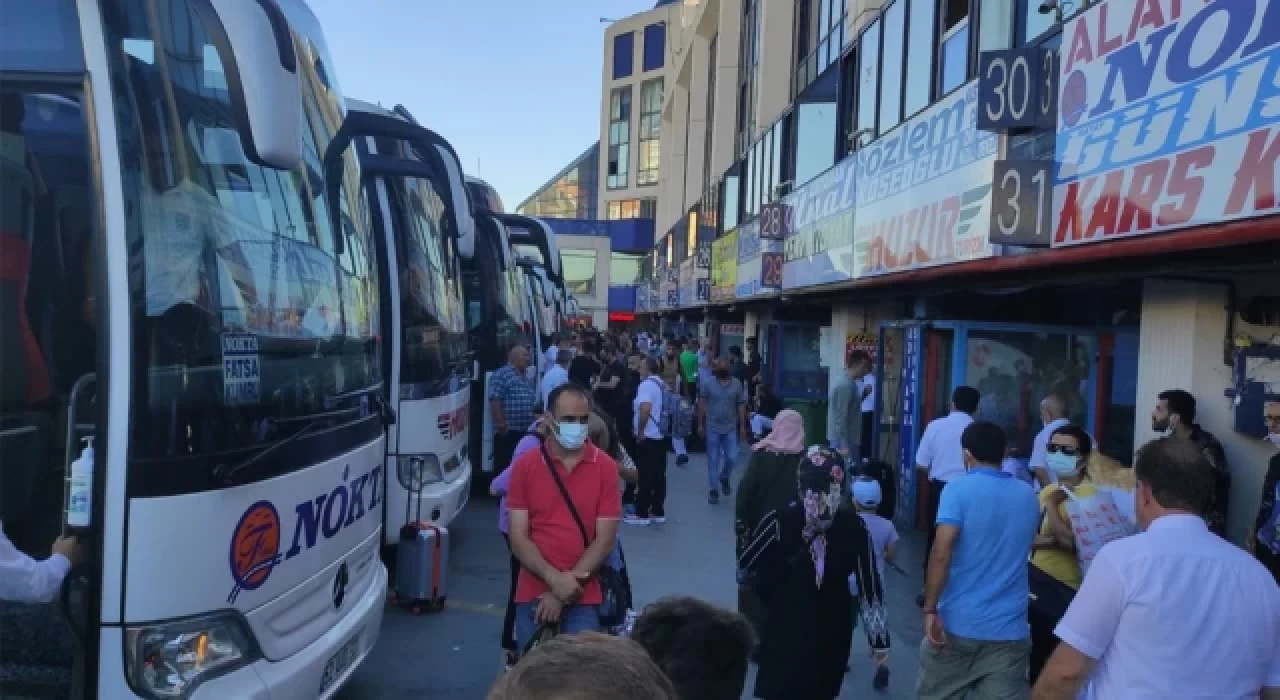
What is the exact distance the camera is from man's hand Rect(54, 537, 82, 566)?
3.38m

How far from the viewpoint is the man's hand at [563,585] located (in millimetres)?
4688

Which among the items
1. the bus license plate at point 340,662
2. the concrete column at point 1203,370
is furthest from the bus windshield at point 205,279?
the concrete column at point 1203,370

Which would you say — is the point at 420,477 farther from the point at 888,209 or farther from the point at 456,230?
the point at 888,209

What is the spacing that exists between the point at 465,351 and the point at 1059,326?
5.25 m

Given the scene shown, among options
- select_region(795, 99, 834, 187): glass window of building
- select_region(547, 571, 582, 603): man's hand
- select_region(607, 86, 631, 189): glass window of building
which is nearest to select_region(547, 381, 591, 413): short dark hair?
select_region(547, 571, 582, 603): man's hand

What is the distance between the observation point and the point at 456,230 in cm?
Result: 568

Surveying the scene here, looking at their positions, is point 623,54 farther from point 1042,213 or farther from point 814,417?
point 1042,213

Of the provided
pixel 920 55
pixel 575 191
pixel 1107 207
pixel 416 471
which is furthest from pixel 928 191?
pixel 575 191

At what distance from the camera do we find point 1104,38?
6.70 metres

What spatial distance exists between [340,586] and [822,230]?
1105 cm

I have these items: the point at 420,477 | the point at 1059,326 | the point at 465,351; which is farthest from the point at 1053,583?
the point at 465,351

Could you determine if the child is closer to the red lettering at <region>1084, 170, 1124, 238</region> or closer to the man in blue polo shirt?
the man in blue polo shirt

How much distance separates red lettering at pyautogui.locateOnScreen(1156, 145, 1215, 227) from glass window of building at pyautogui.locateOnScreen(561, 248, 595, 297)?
56481mm

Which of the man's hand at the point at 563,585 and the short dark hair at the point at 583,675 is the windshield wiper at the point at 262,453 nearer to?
the man's hand at the point at 563,585
